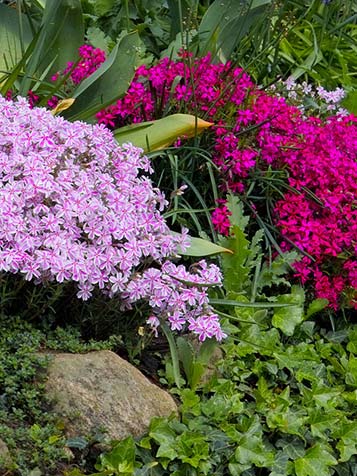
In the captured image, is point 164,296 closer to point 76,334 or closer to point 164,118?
point 76,334

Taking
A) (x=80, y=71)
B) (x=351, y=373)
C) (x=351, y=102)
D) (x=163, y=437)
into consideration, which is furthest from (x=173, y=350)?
(x=351, y=102)

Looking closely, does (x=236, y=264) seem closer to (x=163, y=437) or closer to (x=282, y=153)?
(x=282, y=153)

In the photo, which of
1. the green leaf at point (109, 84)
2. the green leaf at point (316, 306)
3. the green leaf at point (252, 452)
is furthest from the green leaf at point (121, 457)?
the green leaf at point (109, 84)

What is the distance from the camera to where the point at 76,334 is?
2893 millimetres

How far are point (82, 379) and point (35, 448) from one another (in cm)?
30

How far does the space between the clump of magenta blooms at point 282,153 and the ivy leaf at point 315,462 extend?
0.82 m

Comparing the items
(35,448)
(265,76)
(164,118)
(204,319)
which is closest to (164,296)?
(204,319)

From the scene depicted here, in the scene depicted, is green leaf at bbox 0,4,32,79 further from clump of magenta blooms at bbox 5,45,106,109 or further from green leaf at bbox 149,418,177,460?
green leaf at bbox 149,418,177,460

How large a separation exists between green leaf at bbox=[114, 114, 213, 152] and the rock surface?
3.25 feet

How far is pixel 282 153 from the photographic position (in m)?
3.74

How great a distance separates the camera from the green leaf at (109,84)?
356 cm

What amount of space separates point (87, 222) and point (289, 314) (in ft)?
3.34

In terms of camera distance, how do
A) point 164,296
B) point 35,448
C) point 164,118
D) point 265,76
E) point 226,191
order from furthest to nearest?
point 265,76 < point 226,191 < point 164,118 < point 164,296 < point 35,448

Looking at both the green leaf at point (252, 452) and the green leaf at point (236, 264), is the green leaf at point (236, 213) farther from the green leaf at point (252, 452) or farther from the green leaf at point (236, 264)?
the green leaf at point (252, 452)
